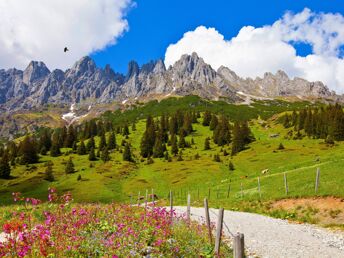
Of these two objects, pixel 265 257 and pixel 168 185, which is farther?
pixel 168 185

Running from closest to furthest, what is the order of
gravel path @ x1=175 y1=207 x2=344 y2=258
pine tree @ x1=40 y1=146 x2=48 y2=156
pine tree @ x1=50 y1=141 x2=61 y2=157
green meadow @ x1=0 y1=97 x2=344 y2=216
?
1. gravel path @ x1=175 y1=207 x2=344 y2=258
2. green meadow @ x1=0 y1=97 x2=344 y2=216
3. pine tree @ x1=50 y1=141 x2=61 y2=157
4. pine tree @ x1=40 y1=146 x2=48 y2=156

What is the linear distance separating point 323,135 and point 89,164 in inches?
3529

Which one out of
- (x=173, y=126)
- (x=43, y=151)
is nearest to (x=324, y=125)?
(x=173, y=126)

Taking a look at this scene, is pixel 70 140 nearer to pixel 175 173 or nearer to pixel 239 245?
pixel 175 173

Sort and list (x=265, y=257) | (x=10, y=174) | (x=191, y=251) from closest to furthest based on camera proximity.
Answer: (x=191, y=251)
(x=265, y=257)
(x=10, y=174)

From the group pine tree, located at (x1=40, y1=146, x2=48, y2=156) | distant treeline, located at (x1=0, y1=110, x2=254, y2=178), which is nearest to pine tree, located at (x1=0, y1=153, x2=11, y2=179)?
distant treeline, located at (x1=0, y1=110, x2=254, y2=178)

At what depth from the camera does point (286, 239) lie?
2025cm

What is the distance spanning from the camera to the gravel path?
17.1m

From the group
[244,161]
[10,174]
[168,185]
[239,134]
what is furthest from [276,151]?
[10,174]

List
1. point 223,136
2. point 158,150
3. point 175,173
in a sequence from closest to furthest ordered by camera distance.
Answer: point 175,173 → point 158,150 → point 223,136

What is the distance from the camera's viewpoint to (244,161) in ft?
358

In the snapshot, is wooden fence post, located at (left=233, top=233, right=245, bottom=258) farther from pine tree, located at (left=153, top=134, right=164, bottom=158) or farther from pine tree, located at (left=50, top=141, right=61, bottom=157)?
pine tree, located at (left=50, top=141, right=61, bottom=157)

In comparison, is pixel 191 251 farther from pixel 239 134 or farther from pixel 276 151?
pixel 239 134

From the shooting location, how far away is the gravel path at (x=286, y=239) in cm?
1708
